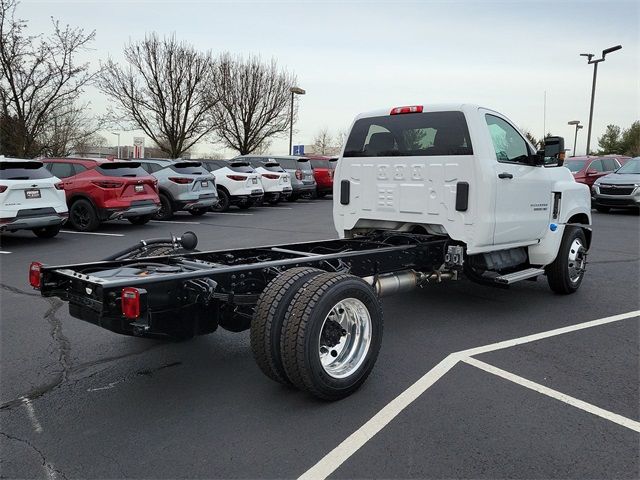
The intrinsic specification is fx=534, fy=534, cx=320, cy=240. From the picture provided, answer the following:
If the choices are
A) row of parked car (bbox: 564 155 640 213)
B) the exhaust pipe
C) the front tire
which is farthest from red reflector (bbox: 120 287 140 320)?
row of parked car (bbox: 564 155 640 213)

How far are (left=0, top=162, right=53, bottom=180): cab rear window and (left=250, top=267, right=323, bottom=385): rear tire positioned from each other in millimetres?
8263

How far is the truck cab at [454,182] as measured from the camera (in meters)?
5.33

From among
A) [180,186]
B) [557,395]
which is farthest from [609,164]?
[557,395]

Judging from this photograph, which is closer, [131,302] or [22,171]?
[131,302]

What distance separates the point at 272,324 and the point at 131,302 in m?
0.88

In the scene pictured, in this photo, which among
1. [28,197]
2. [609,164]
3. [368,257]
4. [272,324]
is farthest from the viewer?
[609,164]

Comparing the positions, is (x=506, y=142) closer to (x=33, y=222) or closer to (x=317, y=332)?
(x=317, y=332)

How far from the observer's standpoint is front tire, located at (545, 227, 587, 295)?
6.53 m

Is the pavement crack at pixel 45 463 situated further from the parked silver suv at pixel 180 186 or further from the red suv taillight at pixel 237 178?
the red suv taillight at pixel 237 178

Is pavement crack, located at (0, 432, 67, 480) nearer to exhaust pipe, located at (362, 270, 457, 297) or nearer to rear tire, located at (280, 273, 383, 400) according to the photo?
rear tire, located at (280, 273, 383, 400)

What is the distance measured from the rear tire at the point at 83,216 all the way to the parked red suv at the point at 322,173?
38.1ft

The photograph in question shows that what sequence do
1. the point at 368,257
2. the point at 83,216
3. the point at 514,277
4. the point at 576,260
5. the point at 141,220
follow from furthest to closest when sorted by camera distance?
the point at 141,220 → the point at 83,216 → the point at 576,260 → the point at 514,277 → the point at 368,257

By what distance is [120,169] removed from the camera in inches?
490

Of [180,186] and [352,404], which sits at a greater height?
[180,186]
